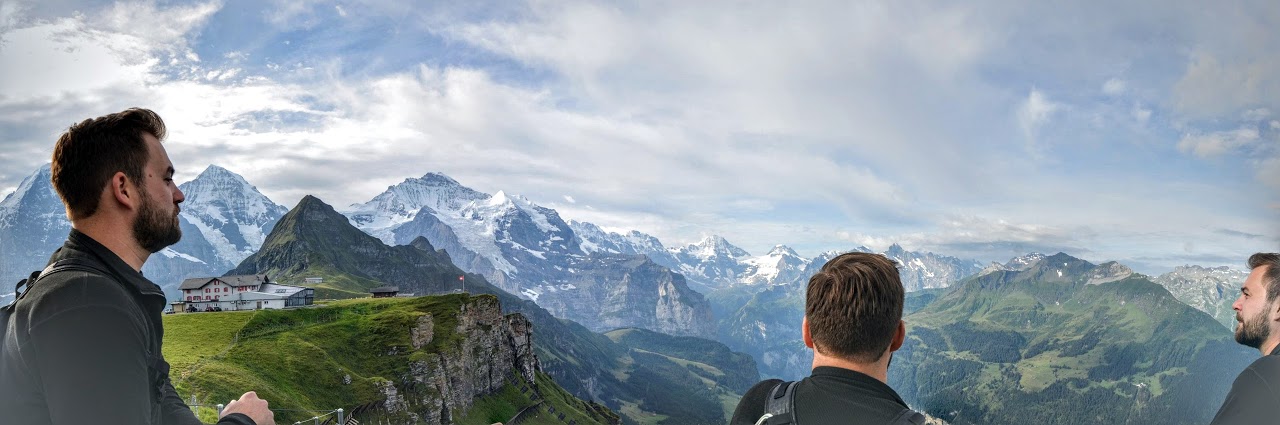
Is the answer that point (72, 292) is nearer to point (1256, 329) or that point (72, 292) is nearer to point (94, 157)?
point (94, 157)

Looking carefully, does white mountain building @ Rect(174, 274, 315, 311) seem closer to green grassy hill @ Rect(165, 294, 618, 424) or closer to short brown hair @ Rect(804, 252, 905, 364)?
green grassy hill @ Rect(165, 294, 618, 424)

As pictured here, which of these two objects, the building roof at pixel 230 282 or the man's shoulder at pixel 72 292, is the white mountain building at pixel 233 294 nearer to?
the building roof at pixel 230 282

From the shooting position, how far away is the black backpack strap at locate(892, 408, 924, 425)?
487 cm

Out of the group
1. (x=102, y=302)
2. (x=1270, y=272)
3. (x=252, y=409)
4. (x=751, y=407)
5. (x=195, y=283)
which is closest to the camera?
(x=102, y=302)

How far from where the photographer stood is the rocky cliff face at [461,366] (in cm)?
9350

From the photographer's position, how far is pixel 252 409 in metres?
5.78

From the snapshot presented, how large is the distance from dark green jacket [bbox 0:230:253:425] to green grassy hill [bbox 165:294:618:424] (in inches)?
2145

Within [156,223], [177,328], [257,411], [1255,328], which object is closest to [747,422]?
[257,411]

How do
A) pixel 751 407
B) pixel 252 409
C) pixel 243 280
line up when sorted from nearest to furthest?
pixel 751 407
pixel 252 409
pixel 243 280

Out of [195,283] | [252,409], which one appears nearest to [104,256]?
[252,409]

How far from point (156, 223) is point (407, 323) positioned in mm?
107631

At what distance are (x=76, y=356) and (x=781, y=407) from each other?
4.93 m

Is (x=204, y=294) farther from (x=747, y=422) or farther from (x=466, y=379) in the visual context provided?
Result: (x=747, y=422)

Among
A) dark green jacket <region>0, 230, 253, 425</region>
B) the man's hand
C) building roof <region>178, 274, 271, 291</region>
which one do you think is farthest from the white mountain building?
dark green jacket <region>0, 230, 253, 425</region>
